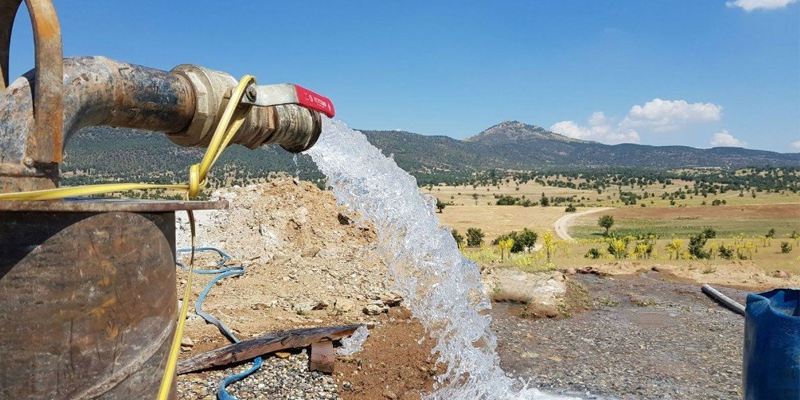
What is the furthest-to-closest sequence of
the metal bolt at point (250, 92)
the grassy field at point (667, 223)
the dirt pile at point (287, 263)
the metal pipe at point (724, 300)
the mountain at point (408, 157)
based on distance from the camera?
the mountain at point (408, 157) → the grassy field at point (667, 223) → the metal pipe at point (724, 300) → the dirt pile at point (287, 263) → the metal bolt at point (250, 92)

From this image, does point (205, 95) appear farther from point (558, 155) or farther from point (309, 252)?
point (558, 155)

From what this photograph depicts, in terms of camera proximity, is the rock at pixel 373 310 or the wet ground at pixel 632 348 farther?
the rock at pixel 373 310

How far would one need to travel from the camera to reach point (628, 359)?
677 cm

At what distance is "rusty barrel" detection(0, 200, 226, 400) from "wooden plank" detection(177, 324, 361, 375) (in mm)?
3179

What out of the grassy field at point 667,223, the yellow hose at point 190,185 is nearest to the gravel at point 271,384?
the yellow hose at point 190,185

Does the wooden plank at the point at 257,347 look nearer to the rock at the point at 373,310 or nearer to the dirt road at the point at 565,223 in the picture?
the rock at the point at 373,310

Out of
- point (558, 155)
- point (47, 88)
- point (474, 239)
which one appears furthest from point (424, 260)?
point (558, 155)

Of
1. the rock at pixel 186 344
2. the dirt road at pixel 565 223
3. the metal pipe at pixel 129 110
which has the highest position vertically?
the metal pipe at pixel 129 110

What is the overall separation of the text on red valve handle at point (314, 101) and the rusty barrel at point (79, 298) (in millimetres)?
590

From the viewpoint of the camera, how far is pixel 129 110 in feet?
6.33

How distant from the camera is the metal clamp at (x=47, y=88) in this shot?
1.59 metres

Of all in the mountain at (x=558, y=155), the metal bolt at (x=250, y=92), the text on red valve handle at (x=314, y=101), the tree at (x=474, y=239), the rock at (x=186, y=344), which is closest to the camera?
the metal bolt at (x=250, y=92)

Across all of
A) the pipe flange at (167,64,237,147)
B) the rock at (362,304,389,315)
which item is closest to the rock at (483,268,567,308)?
the rock at (362,304,389,315)

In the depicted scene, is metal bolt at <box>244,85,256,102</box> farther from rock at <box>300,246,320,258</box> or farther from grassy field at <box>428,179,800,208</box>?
grassy field at <box>428,179,800,208</box>
